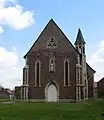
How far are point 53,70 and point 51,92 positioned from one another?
3.50 meters

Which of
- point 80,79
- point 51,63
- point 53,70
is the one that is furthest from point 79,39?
point 80,79

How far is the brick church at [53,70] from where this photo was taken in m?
46.6

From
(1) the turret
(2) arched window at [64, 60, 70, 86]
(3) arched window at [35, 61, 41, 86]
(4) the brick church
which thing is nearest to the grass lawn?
(4) the brick church

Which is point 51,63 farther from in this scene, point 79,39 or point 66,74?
point 79,39

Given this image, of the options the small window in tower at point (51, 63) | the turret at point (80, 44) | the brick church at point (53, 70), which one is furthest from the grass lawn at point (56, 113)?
the turret at point (80, 44)

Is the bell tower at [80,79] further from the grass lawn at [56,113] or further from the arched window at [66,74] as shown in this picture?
the grass lawn at [56,113]

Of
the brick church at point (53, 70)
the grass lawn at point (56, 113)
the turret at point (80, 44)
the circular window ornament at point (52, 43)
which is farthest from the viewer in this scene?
the turret at point (80, 44)

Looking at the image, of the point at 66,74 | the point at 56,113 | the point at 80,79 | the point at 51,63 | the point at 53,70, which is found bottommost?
the point at 56,113

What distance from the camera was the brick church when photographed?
1834 inches

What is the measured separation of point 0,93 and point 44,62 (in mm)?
65102

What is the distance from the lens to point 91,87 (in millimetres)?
53500

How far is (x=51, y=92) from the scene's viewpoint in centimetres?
4778

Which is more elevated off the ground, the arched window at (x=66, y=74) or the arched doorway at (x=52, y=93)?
the arched window at (x=66, y=74)

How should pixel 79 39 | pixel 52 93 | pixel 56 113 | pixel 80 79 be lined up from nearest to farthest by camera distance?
pixel 56 113, pixel 80 79, pixel 52 93, pixel 79 39
